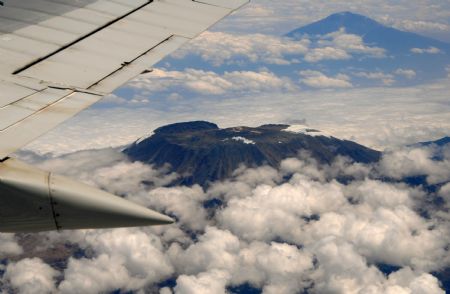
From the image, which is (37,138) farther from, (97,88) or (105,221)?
(97,88)

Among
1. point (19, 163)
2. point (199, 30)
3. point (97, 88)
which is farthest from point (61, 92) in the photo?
point (199, 30)

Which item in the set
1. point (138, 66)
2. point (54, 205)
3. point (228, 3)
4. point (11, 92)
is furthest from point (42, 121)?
point (228, 3)

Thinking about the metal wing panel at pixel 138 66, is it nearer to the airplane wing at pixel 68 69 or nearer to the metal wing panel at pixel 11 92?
the airplane wing at pixel 68 69

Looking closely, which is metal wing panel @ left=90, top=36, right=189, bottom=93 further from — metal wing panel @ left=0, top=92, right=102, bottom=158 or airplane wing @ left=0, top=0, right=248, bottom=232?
metal wing panel @ left=0, top=92, right=102, bottom=158

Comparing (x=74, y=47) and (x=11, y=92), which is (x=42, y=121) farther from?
(x=74, y=47)

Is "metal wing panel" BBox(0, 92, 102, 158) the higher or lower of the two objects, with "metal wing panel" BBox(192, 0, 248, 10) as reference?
lower

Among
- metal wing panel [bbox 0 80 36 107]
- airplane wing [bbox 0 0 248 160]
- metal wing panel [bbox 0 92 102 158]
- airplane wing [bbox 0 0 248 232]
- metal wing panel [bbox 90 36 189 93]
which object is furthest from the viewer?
metal wing panel [bbox 90 36 189 93]

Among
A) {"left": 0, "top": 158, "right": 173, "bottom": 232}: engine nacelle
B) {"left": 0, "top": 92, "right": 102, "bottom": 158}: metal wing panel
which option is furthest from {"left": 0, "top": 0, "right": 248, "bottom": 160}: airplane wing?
{"left": 0, "top": 158, "right": 173, "bottom": 232}: engine nacelle
